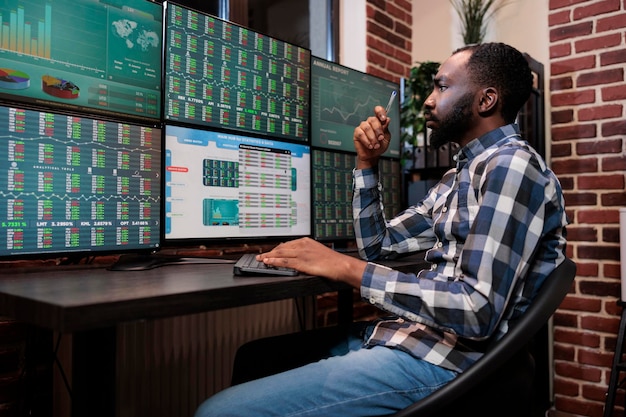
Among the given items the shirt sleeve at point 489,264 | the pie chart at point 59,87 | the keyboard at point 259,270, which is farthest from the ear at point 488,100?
the pie chart at point 59,87

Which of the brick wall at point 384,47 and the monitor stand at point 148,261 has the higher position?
the brick wall at point 384,47

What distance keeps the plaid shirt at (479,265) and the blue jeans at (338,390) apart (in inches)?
2.1

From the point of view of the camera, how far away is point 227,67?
158 cm

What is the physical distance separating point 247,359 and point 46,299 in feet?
2.25

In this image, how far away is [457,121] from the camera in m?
1.30

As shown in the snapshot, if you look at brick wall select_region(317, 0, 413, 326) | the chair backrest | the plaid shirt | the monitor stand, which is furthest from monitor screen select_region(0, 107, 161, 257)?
brick wall select_region(317, 0, 413, 326)

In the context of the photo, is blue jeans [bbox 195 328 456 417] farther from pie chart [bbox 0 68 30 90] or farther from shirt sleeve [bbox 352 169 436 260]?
pie chart [bbox 0 68 30 90]

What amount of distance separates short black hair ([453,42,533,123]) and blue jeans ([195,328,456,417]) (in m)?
0.68

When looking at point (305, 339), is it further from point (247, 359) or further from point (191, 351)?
point (191, 351)

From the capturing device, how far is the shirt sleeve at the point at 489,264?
94 centimetres

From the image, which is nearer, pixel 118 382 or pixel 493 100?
pixel 493 100

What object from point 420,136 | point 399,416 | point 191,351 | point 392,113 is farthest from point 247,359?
point 420,136

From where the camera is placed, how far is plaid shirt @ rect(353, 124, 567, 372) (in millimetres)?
946

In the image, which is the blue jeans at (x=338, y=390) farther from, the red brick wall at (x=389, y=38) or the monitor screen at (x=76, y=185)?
the red brick wall at (x=389, y=38)
